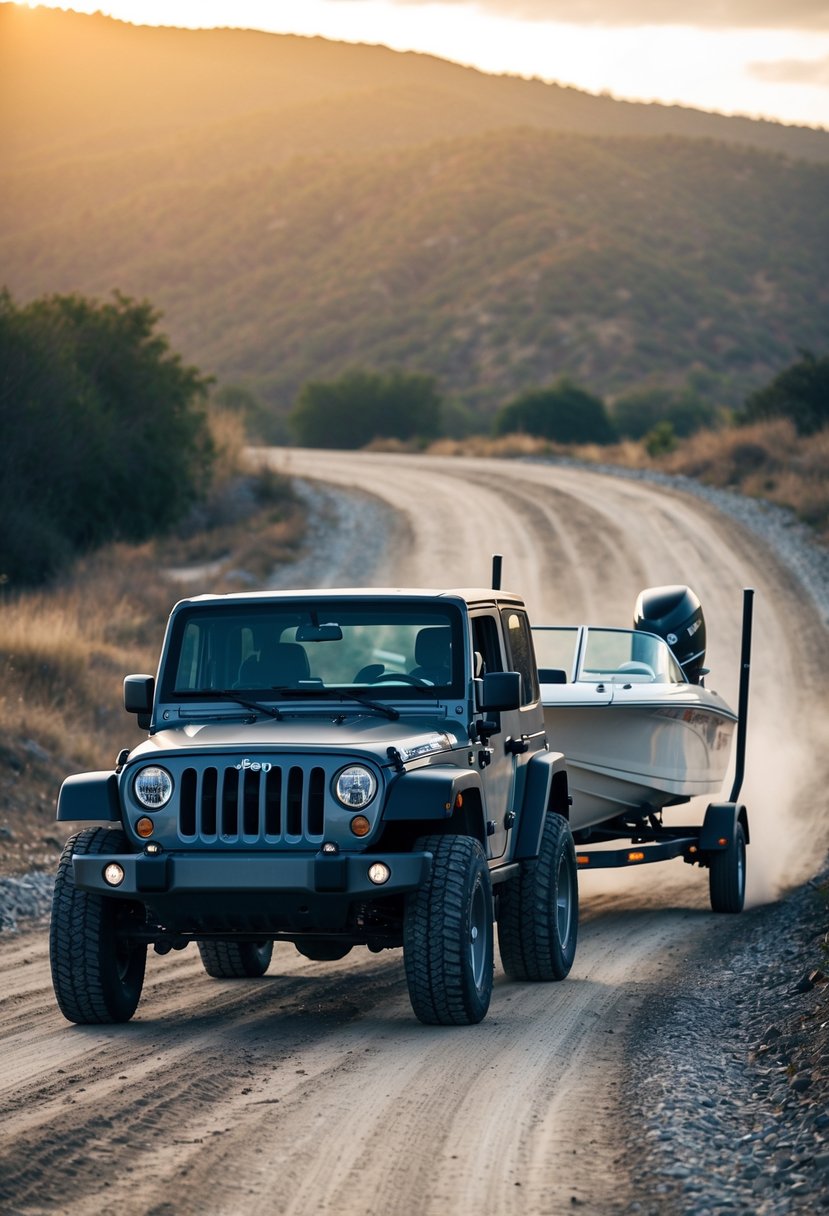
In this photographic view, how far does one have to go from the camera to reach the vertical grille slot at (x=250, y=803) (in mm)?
7672

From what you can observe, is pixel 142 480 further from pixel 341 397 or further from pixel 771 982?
pixel 341 397

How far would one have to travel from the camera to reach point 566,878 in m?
10.0

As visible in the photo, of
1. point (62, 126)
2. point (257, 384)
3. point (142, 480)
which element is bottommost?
point (142, 480)

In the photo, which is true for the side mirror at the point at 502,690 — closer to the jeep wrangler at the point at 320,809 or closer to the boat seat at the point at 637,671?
the jeep wrangler at the point at 320,809

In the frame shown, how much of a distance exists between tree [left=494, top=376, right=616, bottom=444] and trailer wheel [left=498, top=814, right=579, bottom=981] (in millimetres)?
56472

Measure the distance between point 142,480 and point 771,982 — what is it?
91.7 ft

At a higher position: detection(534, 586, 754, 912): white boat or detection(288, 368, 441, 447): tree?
detection(288, 368, 441, 447): tree

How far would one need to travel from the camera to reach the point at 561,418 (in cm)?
6625

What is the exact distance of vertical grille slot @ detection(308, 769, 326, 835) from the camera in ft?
25.1

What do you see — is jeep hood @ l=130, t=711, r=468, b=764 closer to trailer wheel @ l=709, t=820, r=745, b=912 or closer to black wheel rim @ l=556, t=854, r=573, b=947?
black wheel rim @ l=556, t=854, r=573, b=947

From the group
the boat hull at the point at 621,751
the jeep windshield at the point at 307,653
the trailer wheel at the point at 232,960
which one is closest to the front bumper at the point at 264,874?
the jeep windshield at the point at 307,653

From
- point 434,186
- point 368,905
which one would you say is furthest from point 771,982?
point 434,186

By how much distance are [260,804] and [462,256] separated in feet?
329

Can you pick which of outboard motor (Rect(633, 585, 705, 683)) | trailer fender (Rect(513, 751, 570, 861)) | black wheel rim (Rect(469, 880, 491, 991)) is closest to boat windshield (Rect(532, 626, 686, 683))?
outboard motor (Rect(633, 585, 705, 683))
